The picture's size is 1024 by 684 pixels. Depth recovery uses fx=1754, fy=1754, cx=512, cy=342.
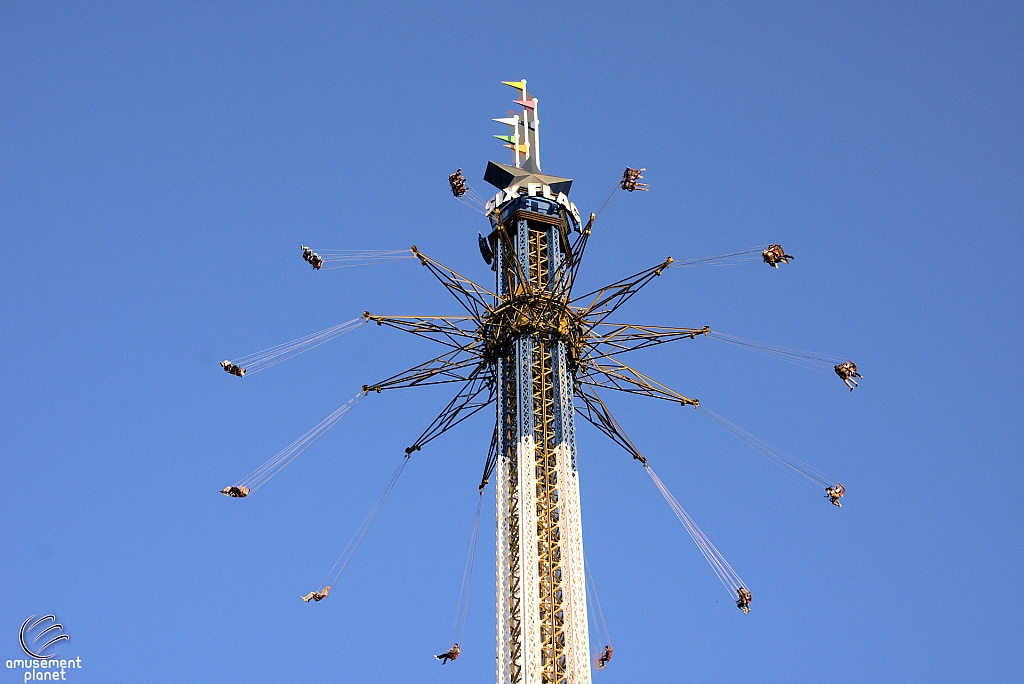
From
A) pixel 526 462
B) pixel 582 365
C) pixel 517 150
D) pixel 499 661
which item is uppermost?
pixel 517 150

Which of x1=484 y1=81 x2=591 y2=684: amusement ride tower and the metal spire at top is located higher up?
the metal spire at top

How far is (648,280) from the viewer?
238 ft

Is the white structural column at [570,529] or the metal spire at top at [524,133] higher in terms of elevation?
the metal spire at top at [524,133]

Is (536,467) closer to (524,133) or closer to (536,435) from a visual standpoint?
(536,435)

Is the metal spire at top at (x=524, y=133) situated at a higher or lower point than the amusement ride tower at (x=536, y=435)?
higher

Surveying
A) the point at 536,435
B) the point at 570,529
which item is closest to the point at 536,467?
the point at 536,435

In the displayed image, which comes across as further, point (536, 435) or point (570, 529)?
point (536, 435)

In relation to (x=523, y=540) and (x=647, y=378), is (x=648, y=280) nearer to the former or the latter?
(x=647, y=378)

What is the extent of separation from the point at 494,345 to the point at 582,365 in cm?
374

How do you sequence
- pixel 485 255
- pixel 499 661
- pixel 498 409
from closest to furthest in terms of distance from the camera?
pixel 499 661 → pixel 498 409 → pixel 485 255

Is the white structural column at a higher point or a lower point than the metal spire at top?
lower

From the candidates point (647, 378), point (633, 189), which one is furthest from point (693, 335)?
point (633, 189)

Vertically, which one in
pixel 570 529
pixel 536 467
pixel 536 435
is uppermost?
pixel 536 435

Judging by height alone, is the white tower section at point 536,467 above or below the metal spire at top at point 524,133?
below
